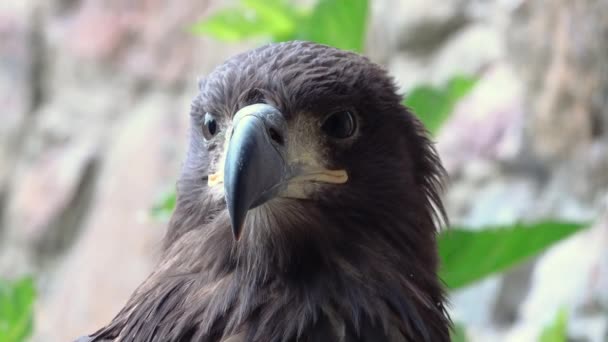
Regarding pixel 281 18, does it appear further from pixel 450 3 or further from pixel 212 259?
pixel 450 3

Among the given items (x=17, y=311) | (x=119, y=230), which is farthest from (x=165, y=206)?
(x=119, y=230)

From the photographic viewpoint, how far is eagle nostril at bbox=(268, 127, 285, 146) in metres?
1.12

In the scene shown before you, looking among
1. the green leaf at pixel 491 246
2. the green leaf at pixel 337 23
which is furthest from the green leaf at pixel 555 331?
the green leaf at pixel 337 23

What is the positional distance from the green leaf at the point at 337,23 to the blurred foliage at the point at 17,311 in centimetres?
75

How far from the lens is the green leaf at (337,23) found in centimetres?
183

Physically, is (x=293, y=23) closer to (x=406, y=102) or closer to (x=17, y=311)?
(x=406, y=102)

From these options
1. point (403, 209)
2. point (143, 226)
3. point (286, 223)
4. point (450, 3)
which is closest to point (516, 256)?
point (403, 209)

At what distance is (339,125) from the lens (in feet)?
3.98

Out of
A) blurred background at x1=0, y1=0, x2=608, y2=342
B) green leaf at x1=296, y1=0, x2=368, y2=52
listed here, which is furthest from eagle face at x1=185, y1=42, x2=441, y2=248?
green leaf at x1=296, y1=0, x2=368, y2=52

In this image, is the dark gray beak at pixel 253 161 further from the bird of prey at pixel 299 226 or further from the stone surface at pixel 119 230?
the stone surface at pixel 119 230

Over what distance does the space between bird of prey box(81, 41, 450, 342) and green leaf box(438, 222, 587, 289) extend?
442 millimetres

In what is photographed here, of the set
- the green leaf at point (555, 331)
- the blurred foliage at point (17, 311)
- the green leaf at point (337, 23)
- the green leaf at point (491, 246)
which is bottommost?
the green leaf at point (555, 331)

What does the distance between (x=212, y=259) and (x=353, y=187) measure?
0.22 meters

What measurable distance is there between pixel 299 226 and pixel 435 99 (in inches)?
30.9
